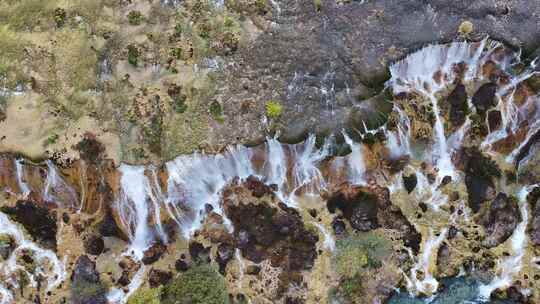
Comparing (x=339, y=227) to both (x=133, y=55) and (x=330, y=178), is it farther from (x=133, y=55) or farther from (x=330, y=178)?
(x=133, y=55)

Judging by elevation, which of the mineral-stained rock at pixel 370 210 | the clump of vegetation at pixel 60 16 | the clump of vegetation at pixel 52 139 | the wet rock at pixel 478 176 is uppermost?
the clump of vegetation at pixel 60 16

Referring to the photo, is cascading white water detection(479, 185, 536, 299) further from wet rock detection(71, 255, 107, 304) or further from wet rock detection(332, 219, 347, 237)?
wet rock detection(71, 255, 107, 304)

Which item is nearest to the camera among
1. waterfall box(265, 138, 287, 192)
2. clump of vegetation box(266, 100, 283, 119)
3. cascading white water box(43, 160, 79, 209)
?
cascading white water box(43, 160, 79, 209)

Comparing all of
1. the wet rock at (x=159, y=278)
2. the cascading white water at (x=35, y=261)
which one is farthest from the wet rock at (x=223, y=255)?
the cascading white water at (x=35, y=261)

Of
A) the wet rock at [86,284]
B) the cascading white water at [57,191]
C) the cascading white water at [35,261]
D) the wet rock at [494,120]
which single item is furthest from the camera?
the wet rock at [494,120]

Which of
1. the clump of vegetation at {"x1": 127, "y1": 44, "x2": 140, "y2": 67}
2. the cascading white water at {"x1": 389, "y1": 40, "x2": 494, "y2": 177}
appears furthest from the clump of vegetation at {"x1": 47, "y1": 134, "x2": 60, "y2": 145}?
the cascading white water at {"x1": 389, "y1": 40, "x2": 494, "y2": 177}

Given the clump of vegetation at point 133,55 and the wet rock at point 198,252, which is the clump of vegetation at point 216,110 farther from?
the wet rock at point 198,252

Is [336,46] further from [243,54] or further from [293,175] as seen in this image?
[293,175]
